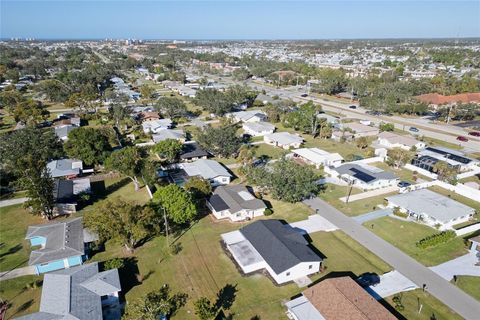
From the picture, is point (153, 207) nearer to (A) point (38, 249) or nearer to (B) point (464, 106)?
(A) point (38, 249)

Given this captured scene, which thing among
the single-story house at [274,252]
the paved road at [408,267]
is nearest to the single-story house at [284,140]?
the paved road at [408,267]

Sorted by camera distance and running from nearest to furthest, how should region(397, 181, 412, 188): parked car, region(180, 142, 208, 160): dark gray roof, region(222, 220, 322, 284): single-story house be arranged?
region(222, 220, 322, 284): single-story house < region(397, 181, 412, 188): parked car < region(180, 142, 208, 160): dark gray roof

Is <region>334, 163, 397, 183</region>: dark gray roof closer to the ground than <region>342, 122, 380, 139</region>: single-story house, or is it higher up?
closer to the ground

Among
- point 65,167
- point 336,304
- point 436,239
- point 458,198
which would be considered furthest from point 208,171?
point 458,198

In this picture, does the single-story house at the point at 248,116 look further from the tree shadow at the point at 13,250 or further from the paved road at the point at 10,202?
the tree shadow at the point at 13,250

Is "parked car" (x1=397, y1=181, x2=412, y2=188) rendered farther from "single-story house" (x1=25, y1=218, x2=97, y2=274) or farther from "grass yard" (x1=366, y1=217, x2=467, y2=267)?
"single-story house" (x1=25, y1=218, x2=97, y2=274)

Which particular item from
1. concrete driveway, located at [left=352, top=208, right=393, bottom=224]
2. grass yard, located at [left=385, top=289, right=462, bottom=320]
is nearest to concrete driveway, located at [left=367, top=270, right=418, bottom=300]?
grass yard, located at [left=385, top=289, right=462, bottom=320]
